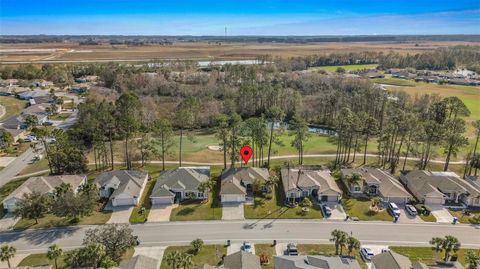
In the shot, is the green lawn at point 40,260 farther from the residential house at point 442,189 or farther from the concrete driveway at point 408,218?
the residential house at point 442,189

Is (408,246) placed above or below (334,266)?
below

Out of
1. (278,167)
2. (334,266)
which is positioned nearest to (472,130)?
(278,167)

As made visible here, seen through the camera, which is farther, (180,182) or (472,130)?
(472,130)

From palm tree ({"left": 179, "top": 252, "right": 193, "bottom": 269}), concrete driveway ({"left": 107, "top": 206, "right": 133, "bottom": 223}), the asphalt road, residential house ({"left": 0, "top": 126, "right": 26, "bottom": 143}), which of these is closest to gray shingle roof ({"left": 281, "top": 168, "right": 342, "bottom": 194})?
the asphalt road

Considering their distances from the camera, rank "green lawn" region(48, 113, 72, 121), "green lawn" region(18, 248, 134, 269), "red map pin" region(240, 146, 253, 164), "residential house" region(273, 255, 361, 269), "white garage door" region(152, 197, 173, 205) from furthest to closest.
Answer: "green lawn" region(48, 113, 72, 121) → "red map pin" region(240, 146, 253, 164) → "white garage door" region(152, 197, 173, 205) → "green lawn" region(18, 248, 134, 269) → "residential house" region(273, 255, 361, 269)

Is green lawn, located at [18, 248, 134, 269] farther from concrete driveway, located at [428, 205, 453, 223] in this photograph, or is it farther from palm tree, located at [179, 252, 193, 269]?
concrete driveway, located at [428, 205, 453, 223]

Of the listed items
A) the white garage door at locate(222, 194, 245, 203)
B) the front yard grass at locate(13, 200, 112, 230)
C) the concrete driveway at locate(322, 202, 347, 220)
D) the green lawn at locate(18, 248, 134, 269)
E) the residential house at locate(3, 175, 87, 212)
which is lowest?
the green lawn at locate(18, 248, 134, 269)

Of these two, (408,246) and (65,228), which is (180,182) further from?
(408,246)
